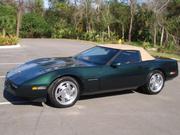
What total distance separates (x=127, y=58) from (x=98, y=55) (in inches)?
26.7

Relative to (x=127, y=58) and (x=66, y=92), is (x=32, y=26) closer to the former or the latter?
(x=127, y=58)

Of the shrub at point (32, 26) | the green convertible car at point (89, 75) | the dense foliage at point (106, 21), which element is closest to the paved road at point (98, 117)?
the green convertible car at point (89, 75)

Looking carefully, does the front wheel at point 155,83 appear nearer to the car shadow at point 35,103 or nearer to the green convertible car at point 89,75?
the green convertible car at point 89,75

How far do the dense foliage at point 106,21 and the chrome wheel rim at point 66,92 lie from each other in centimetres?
2015

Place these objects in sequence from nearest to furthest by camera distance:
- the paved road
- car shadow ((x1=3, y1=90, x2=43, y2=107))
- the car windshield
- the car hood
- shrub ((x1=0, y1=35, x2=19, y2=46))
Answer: the paved road
the car hood
car shadow ((x1=3, y1=90, x2=43, y2=107))
the car windshield
shrub ((x1=0, y1=35, x2=19, y2=46))

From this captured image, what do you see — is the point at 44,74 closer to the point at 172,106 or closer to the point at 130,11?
the point at 172,106

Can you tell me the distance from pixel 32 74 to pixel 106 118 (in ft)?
5.61

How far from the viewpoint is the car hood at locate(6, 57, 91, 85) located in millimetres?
7001

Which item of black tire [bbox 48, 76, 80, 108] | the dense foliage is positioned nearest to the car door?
black tire [bbox 48, 76, 80, 108]

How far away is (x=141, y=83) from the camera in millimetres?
8422

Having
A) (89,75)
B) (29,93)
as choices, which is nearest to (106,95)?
(89,75)

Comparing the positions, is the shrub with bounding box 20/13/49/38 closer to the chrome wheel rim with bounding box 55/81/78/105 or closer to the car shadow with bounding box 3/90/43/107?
the car shadow with bounding box 3/90/43/107

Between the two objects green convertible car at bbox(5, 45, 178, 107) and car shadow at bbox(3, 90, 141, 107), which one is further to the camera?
car shadow at bbox(3, 90, 141, 107)

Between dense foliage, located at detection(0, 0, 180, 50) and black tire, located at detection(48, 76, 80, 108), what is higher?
dense foliage, located at detection(0, 0, 180, 50)
